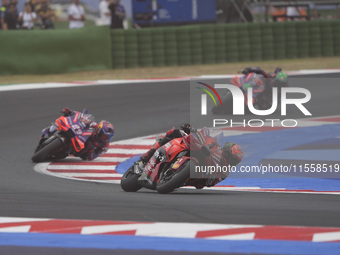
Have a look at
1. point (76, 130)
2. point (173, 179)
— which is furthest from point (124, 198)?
point (76, 130)

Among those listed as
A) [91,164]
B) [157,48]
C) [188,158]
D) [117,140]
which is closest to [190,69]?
[157,48]

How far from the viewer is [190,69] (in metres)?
23.5

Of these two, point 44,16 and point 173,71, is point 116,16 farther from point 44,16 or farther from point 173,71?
point 173,71

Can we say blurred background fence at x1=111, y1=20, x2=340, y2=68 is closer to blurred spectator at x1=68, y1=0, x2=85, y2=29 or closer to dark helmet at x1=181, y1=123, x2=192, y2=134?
blurred spectator at x1=68, y1=0, x2=85, y2=29

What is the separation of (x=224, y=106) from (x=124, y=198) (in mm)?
7854

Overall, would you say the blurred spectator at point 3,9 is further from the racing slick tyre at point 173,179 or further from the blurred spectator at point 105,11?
the racing slick tyre at point 173,179

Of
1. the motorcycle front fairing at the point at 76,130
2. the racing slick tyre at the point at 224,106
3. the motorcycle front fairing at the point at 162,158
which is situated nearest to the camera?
the motorcycle front fairing at the point at 162,158

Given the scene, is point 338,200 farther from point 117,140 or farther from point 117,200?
point 117,140

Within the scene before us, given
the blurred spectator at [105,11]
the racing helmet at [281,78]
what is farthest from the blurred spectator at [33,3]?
the racing helmet at [281,78]

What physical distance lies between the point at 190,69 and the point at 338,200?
1569 centimetres

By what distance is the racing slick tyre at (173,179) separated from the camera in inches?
327

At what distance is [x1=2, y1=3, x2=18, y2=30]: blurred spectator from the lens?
78.3 feet

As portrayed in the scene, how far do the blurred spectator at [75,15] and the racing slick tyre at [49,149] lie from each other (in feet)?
43.3

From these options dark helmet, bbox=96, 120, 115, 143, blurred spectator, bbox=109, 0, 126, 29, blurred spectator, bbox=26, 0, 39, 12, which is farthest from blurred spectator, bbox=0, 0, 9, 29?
dark helmet, bbox=96, 120, 115, 143
